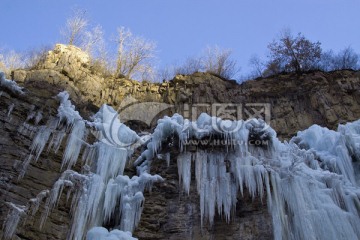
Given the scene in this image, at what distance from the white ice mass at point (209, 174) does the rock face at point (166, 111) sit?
181 mm

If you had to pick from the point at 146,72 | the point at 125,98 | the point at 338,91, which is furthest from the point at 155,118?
the point at 338,91

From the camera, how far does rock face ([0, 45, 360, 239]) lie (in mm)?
7477

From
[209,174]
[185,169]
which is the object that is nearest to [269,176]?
[209,174]

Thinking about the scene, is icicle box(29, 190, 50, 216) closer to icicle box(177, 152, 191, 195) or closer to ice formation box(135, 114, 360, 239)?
ice formation box(135, 114, 360, 239)

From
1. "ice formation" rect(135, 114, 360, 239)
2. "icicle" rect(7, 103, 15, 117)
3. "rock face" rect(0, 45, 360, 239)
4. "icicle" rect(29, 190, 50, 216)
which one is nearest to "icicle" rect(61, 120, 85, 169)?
"rock face" rect(0, 45, 360, 239)

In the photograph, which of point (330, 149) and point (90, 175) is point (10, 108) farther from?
point (330, 149)

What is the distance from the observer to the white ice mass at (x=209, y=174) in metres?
7.68

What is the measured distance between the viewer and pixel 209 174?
330 inches

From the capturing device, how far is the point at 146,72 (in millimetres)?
17438

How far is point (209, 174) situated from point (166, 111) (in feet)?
20.0

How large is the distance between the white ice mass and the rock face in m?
0.18

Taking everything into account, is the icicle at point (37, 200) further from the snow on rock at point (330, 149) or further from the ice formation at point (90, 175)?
the snow on rock at point (330, 149)

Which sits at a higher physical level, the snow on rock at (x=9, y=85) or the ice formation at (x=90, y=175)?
the snow on rock at (x=9, y=85)

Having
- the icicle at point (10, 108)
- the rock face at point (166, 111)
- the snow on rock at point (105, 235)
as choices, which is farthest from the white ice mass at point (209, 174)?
the snow on rock at point (105, 235)
